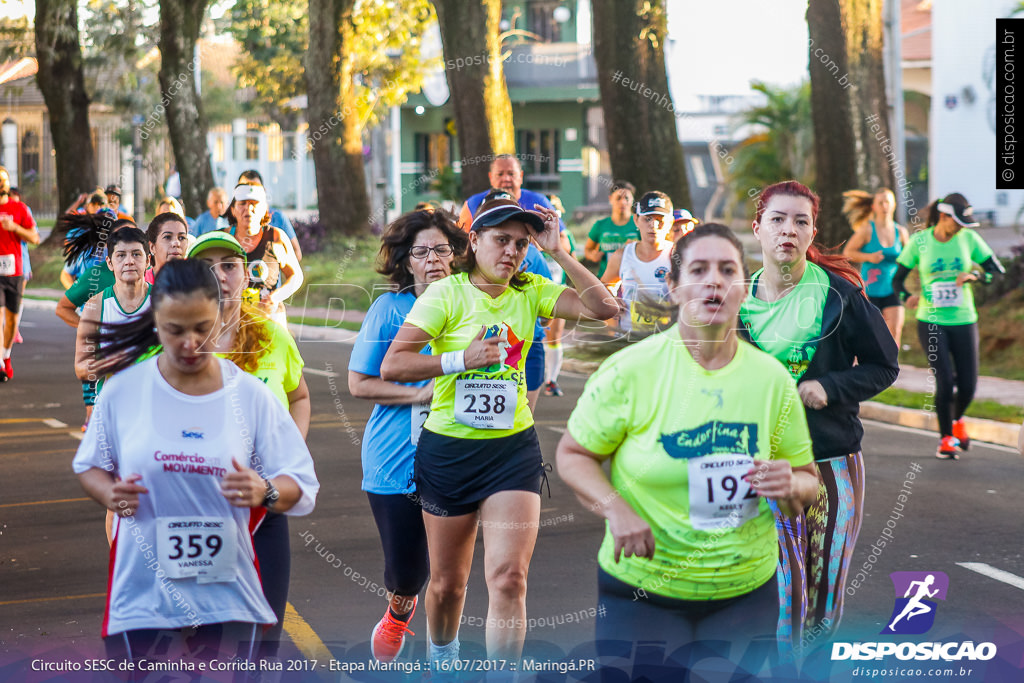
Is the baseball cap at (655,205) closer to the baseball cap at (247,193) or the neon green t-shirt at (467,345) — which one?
the baseball cap at (247,193)

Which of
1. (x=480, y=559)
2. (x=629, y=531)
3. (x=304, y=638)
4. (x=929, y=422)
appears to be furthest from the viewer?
(x=929, y=422)

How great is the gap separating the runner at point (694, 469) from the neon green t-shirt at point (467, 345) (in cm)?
116

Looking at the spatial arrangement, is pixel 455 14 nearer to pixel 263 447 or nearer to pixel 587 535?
pixel 587 535

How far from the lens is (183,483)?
3441mm

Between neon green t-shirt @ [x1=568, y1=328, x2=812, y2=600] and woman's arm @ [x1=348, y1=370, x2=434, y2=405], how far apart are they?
157 cm

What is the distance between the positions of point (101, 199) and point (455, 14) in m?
5.95

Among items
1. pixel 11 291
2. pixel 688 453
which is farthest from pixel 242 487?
pixel 11 291

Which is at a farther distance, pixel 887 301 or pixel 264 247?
pixel 887 301

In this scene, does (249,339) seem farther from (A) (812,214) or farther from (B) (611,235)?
(B) (611,235)

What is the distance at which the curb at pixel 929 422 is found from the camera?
10.6m

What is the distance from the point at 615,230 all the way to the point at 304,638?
7523mm

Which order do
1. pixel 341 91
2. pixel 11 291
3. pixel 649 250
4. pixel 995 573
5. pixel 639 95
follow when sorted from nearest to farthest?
pixel 995 573 → pixel 649 250 → pixel 11 291 → pixel 639 95 → pixel 341 91

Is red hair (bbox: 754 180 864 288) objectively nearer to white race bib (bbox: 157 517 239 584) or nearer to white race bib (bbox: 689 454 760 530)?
white race bib (bbox: 689 454 760 530)

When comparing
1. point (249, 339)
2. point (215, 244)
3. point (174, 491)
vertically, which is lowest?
point (174, 491)
